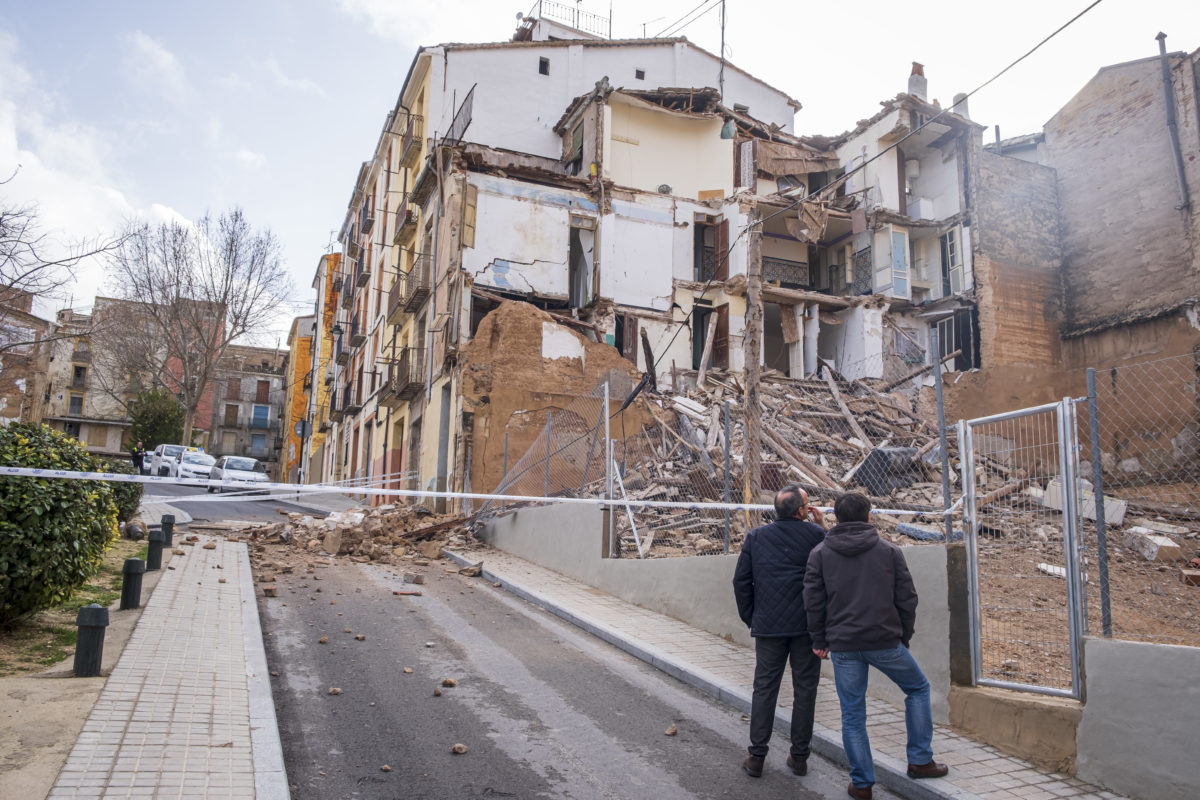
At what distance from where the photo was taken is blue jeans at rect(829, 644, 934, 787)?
4574mm

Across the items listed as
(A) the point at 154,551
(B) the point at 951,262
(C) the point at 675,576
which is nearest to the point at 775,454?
(C) the point at 675,576

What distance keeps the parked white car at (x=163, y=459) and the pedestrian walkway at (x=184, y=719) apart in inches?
1062

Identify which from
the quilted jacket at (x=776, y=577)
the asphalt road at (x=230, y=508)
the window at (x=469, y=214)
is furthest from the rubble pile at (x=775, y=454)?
the asphalt road at (x=230, y=508)

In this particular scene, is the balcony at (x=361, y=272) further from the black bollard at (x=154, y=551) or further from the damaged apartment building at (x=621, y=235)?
the black bollard at (x=154, y=551)

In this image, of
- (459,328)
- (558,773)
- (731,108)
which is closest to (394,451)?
(459,328)

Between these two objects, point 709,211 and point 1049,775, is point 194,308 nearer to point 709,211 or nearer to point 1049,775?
point 709,211

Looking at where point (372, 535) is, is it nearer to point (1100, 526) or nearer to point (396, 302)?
point (1100, 526)

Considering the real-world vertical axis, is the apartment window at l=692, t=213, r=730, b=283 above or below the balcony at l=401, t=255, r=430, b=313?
above

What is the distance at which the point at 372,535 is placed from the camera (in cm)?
1509

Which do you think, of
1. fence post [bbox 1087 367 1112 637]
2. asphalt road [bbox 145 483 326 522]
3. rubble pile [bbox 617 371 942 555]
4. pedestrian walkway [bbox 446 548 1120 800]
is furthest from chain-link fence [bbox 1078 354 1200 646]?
asphalt road [bbox 145 483 326 522]

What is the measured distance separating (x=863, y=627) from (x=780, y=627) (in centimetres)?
54

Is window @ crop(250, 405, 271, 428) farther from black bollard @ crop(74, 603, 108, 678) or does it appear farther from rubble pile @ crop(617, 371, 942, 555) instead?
black bollard @ crop(74, 603, 108, 678)

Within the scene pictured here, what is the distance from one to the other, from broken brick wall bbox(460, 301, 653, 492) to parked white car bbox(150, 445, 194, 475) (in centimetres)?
1722

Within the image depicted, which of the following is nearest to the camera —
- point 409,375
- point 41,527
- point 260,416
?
point 41,527
